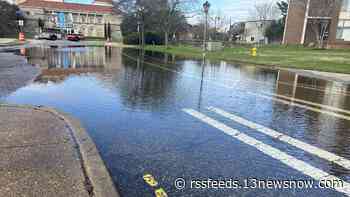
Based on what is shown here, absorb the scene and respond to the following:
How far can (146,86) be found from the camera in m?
10.6

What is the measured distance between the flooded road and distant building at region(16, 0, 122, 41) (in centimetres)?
7708

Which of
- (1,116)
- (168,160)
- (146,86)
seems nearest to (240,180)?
(168,160)

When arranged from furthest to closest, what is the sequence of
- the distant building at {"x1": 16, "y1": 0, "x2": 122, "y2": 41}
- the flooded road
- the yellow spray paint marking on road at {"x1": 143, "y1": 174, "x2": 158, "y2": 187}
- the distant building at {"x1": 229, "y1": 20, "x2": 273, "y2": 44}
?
the distant building at {"x1": 16, "y1": 0, "x2": 122, "y2": 41}, the distant building at {"x1": 229, "y1": 20, "x2": 273, "y2": 44}, the flooded road, the yellow spray paint marking on road at {"x1": 143, "y1": 174, "x2": 158, "y2": 187}

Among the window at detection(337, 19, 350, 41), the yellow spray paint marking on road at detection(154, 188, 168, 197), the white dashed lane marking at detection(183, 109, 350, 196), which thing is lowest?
the yellow spray paint marking on road at detection(154, 188, 168, 197)

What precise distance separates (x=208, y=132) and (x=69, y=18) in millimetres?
103814

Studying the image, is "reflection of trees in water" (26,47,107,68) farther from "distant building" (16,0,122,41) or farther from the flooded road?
"distant building" (16,0,122,41)

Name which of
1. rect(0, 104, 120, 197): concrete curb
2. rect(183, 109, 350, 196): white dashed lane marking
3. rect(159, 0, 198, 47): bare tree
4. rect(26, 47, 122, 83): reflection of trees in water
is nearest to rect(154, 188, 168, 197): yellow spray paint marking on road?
rect(0, 104, 120, 197): concrete curb

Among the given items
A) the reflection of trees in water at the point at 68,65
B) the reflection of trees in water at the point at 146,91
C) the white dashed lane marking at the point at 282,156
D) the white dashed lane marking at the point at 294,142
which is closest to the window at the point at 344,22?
the reflection of trees in water at the point at 68,65

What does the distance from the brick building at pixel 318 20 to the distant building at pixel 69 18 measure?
5155 centimetres

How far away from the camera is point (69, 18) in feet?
322

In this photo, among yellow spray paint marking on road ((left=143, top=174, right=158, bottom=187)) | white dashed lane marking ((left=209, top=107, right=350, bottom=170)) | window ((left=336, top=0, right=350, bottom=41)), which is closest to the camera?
yellow spray paint marking on road ((left=143, top=174, right=158, bottom=187))

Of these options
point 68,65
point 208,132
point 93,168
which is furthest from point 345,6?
point 93,168

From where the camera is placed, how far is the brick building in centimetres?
4094

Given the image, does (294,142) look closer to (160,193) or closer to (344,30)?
(160,193)
